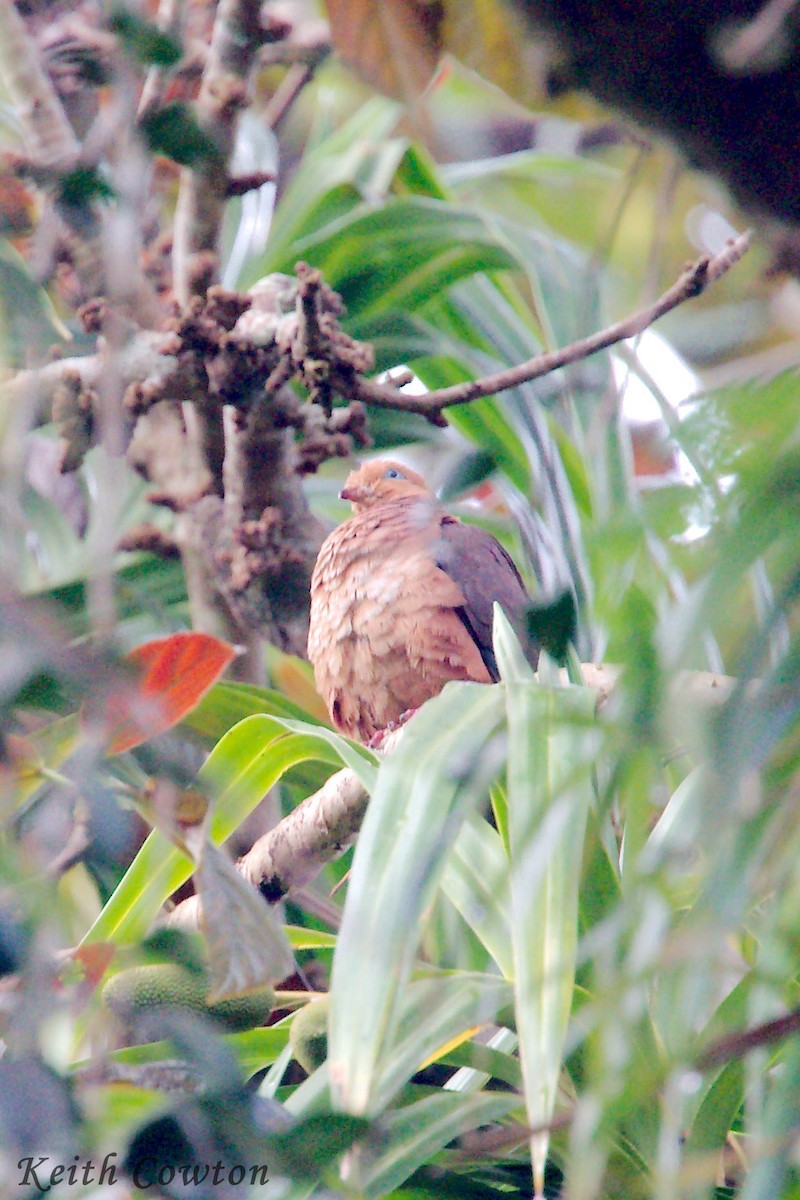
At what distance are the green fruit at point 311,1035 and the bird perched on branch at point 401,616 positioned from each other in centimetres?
94

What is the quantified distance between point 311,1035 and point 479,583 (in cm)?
109

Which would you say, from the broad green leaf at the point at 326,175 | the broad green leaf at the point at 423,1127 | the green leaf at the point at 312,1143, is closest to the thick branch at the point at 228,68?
the broad green leaf at the point at 326,175

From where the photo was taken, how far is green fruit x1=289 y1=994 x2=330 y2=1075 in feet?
4.06

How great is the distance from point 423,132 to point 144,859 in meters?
0.88

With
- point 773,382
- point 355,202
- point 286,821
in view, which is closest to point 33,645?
point 773,382

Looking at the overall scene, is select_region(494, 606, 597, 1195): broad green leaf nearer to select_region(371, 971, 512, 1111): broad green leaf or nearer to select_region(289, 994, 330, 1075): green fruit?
select_region(371, 971, 512, 1111): broad green leaf

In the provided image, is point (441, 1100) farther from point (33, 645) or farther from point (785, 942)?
point (33, 645)

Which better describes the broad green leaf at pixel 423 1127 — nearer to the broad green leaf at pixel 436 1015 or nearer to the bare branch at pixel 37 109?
the broad green leaf at pixel 436 1015

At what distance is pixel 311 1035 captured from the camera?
1.24 meters

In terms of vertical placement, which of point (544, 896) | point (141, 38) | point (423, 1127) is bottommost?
point (423, 1127)

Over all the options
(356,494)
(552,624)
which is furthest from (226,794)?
(356,494)

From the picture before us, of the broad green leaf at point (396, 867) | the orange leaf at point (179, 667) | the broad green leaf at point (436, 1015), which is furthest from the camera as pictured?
the orange leaf at point (179, 667)

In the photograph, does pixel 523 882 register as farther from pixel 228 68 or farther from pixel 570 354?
pixel 228 68

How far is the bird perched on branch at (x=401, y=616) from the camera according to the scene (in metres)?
2.16
